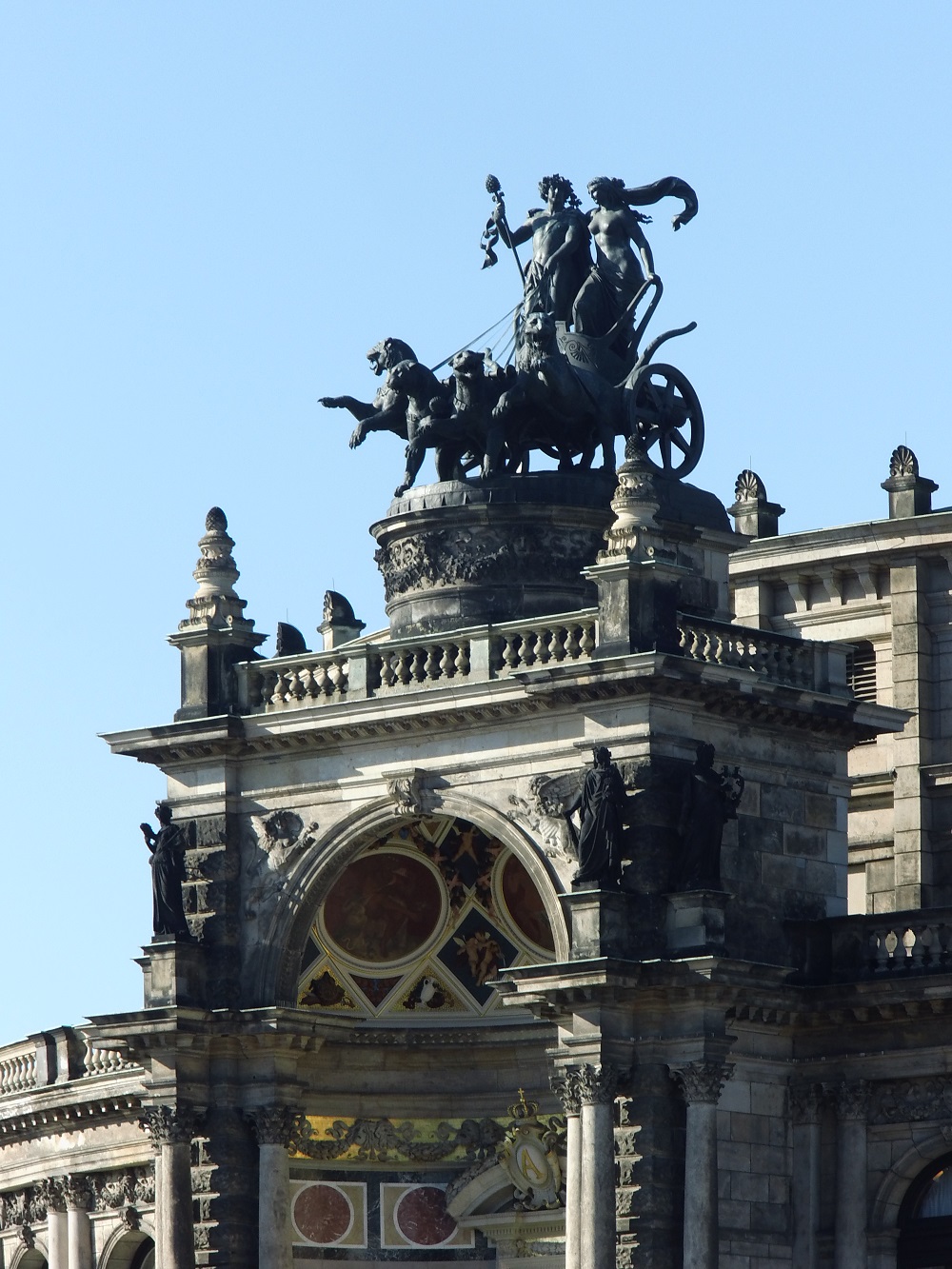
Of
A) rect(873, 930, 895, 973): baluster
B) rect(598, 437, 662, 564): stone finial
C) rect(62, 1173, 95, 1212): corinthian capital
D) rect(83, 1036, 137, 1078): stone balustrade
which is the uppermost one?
rect(598, 437, 662, 564): stone finial

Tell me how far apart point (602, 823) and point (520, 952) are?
602cm

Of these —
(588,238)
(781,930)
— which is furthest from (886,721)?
(588,238)

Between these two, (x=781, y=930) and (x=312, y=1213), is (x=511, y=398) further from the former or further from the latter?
(x=312, y=1213)

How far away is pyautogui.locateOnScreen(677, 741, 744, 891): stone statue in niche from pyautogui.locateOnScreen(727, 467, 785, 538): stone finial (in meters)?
15.8

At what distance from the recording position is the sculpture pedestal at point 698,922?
50781mm

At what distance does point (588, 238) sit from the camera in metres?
57.2

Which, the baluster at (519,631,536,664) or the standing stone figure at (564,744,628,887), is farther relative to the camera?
the baluster at (519,631,536,664)

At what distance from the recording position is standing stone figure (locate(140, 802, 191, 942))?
55.4m

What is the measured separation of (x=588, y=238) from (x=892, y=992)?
470 inches

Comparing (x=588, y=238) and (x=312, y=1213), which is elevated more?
(x=588, y=238)

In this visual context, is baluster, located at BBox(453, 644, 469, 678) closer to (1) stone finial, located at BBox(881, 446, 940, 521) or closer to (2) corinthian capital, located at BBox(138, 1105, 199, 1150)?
(2) corinthian capital, located at BBox(138, 1105, 199, 1150)

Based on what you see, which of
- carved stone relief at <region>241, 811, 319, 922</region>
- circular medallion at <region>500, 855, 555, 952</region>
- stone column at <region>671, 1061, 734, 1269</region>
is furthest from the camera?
circular medallion at <region>500, 855, 555, 952</region>

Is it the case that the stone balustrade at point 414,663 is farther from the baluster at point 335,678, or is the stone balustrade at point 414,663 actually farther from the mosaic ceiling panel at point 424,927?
the mosaic ceiling panel at point 424,927

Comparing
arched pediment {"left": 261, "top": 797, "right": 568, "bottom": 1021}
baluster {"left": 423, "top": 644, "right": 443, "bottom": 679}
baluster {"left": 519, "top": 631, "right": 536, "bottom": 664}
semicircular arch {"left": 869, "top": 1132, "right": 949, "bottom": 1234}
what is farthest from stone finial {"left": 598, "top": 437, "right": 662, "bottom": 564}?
semicircular arch {"left": 869, "top": 1132, "right": 949, "bottom": 1234}
